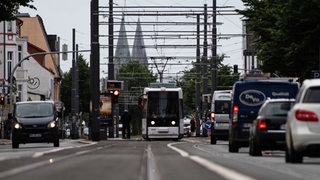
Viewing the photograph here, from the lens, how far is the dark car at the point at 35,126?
40.3 meters

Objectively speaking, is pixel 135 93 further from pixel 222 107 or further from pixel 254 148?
pixel 254 148

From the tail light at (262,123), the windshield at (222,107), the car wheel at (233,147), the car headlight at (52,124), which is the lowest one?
the car wheel at (233,147)

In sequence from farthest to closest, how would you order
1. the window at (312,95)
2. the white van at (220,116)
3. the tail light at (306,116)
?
1. the white van at (220,116)
2. the window at (312,95)
3. the tail light at (306,116)

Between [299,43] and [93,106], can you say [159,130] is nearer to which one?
[93,106]

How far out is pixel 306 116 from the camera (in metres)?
20.2

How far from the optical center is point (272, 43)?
1923 inches

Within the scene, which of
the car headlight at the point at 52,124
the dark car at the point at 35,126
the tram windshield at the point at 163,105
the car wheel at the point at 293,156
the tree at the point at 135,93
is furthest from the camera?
the tree at the point at 135,93

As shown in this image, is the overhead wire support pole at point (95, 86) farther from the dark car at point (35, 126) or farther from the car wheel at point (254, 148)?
the car wheel at point (254, 148)

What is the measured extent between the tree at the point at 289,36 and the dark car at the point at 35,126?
1129cm

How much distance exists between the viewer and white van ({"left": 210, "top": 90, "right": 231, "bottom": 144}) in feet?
155

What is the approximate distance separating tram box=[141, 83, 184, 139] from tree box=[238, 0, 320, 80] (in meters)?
6.71

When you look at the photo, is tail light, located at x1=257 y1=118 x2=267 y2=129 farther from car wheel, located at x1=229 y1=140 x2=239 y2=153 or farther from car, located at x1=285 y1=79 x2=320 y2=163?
car wheel, located at x1=229 y1=140 x2=239 y2=153

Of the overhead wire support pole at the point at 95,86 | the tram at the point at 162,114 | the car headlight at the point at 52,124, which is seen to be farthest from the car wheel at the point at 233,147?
the tram at the point at 162,114

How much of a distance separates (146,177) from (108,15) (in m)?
46.5
